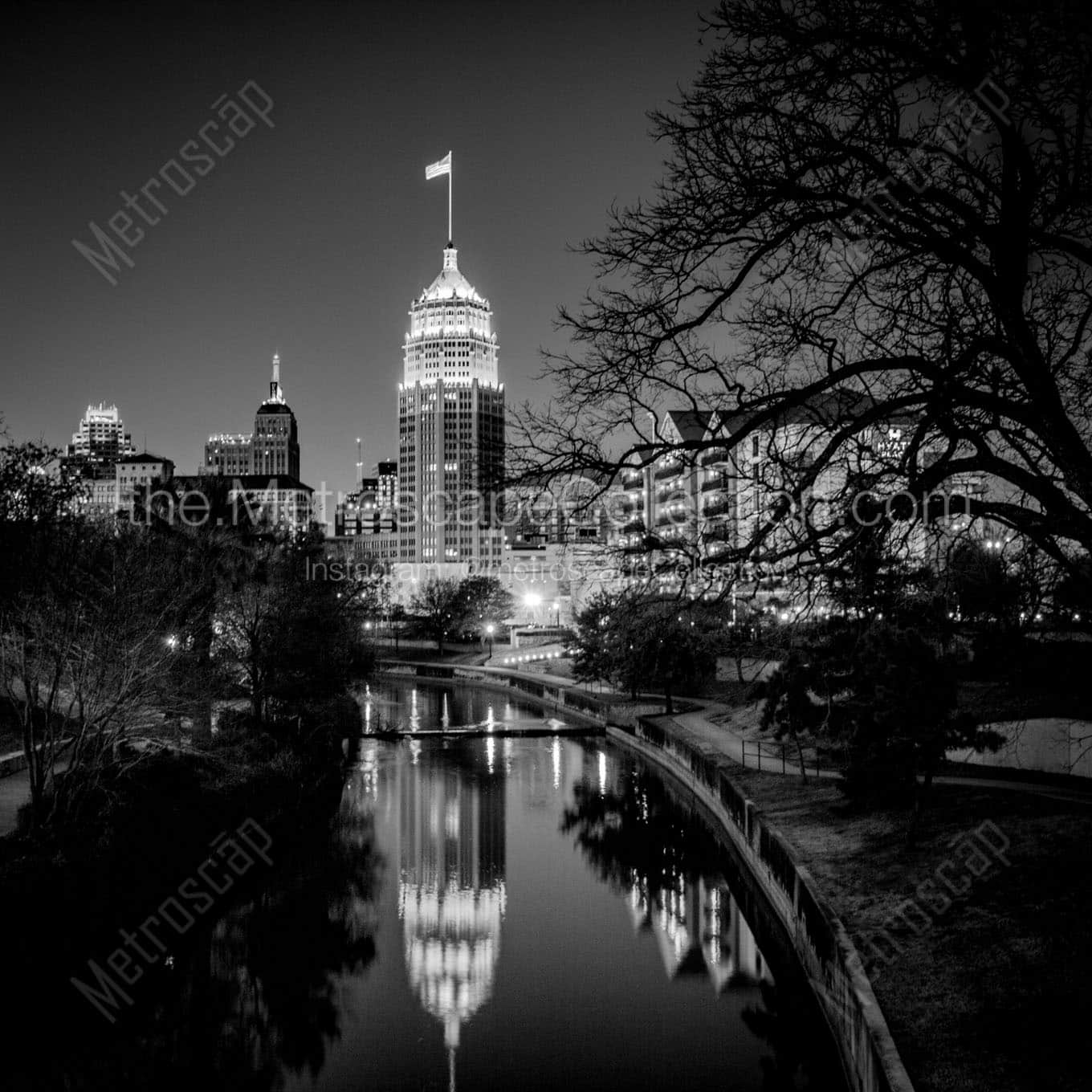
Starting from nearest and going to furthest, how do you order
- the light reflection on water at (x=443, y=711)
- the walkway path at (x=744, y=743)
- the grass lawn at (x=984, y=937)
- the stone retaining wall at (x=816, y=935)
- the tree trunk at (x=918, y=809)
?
the grass lawn at (x=984, y=937)
the stone retaining wall at (x=816, y=935)
the tree trunk at (x=918, y=809)
the walkway path at (x=744, y=743)
the light reflection on water at (x=443, y=711)

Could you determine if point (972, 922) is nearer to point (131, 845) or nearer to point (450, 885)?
point (450, 885)

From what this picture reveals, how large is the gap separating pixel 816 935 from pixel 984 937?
2823 mm

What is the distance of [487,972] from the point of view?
18.6 metres

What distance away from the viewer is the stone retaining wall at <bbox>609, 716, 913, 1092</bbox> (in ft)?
32.9

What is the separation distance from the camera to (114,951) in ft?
56.5

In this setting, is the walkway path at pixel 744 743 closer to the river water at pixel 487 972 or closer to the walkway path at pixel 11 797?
the river water at pixel 487 972

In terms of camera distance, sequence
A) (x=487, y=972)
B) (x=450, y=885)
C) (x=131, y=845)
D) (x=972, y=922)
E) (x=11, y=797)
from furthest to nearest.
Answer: (x=450, y=885) < (x=11, y=797) < (x=131, y=845) < (x=487, y=972) < (x=972, y=922)

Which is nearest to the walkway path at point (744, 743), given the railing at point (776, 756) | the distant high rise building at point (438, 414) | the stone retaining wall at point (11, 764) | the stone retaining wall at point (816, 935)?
the railing at point (776, 756)

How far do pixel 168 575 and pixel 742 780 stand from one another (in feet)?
52.0

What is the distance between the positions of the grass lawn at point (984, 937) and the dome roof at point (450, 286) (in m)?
170

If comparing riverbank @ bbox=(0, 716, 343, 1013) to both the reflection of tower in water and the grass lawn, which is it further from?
the grass lawn

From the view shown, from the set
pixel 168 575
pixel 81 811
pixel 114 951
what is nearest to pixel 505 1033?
pixel 114 951

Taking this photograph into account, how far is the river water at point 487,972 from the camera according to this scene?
14.7 meters

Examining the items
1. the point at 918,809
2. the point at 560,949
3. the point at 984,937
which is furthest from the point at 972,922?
the point at 560,949
